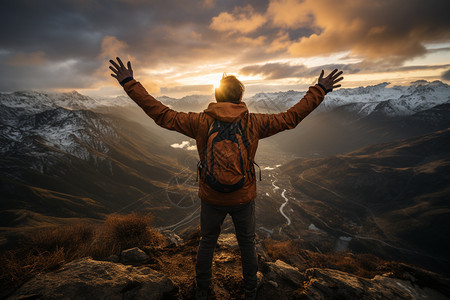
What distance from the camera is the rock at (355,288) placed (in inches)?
259

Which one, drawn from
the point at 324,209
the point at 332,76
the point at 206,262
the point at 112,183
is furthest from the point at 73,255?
the point at 112,183

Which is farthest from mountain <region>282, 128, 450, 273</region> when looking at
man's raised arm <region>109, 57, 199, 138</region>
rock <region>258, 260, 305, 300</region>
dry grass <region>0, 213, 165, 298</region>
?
man's raised arm <region>109, 57, 199, 138</region>

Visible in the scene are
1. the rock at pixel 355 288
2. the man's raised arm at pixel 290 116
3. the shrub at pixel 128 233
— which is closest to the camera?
the man's raised arm at pixel 290 116

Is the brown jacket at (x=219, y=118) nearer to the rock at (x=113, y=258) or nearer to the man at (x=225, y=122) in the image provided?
the man at (x=225, y=122)

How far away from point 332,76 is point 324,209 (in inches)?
6502

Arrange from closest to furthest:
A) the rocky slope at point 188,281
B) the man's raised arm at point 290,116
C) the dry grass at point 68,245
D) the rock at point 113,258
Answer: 1. the man's raised arm at point 290,116
2. the rocky slope at point 188,281
3. the dry grass at point 68,245
4. the rock at point 113,258

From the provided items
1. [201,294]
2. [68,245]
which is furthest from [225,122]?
[68,245]

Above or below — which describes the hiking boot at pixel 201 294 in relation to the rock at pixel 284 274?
above

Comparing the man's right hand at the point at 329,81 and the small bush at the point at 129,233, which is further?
the small bush at the point at 129,233

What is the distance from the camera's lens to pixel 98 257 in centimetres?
758

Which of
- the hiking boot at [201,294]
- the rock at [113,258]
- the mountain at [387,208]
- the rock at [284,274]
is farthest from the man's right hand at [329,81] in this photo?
the mountain at [387,208]

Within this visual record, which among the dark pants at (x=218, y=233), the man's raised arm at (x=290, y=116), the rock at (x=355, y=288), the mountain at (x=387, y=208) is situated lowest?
the mountain at (x=387, y=208)

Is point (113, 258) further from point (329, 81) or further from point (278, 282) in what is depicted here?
point (329, 81)

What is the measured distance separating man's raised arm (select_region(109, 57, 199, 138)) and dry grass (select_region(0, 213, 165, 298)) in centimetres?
532
